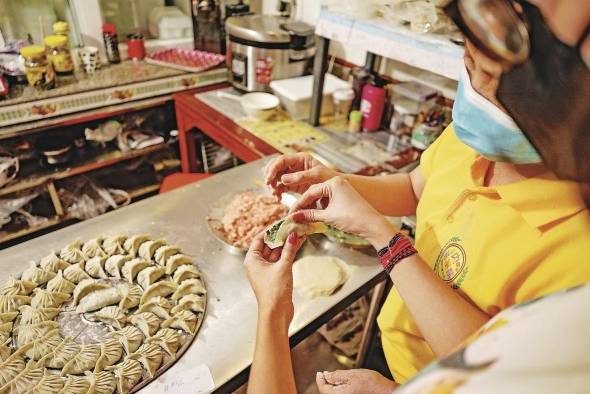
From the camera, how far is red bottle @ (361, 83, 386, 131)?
2297 mm

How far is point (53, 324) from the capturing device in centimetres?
109

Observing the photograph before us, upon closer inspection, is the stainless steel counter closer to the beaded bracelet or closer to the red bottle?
the beaded bracelet

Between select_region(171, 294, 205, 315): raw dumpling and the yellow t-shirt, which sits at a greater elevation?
the yellow t-shirt

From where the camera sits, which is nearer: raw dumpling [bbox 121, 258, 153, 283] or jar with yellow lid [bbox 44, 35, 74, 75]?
raw dumpling [bbox 121, 258, 153, 283]

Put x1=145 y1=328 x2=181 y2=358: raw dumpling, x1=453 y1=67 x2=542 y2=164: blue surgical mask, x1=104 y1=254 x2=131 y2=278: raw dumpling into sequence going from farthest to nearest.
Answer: x1=104 y1=254 x2=131 y2=278: raw dumpling
x1=145 y1=328 x2=181 y2=358: raw dumpling
x1=453 y1=67 x2=542 y2=164: blue surgical mask

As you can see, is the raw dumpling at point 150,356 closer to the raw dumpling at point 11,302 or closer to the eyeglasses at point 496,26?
the raw dumpling at point 11,302

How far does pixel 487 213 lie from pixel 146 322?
3.20 feet

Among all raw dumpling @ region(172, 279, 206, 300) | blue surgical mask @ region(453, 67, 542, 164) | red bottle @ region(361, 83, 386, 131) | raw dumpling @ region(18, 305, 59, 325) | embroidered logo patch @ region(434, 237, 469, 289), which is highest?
blue surgical mask @ region(453, 67, 542, 164)

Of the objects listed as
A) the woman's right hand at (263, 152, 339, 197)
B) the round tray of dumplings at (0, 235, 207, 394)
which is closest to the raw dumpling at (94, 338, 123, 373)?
the round tray of dumplings at (0, 235, 207, 394)

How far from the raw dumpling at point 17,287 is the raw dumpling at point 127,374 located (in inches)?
16.2

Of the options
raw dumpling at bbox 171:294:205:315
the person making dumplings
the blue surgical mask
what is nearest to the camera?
the person making dumplings

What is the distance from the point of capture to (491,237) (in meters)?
0.84

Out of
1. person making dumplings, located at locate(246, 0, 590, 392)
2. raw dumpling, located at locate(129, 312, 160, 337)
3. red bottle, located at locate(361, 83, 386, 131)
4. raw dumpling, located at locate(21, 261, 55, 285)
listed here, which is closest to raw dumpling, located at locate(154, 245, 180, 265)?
raw dumpling, located at locate(129, 312, 160, 337)

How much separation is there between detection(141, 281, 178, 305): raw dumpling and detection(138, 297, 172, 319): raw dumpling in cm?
2
